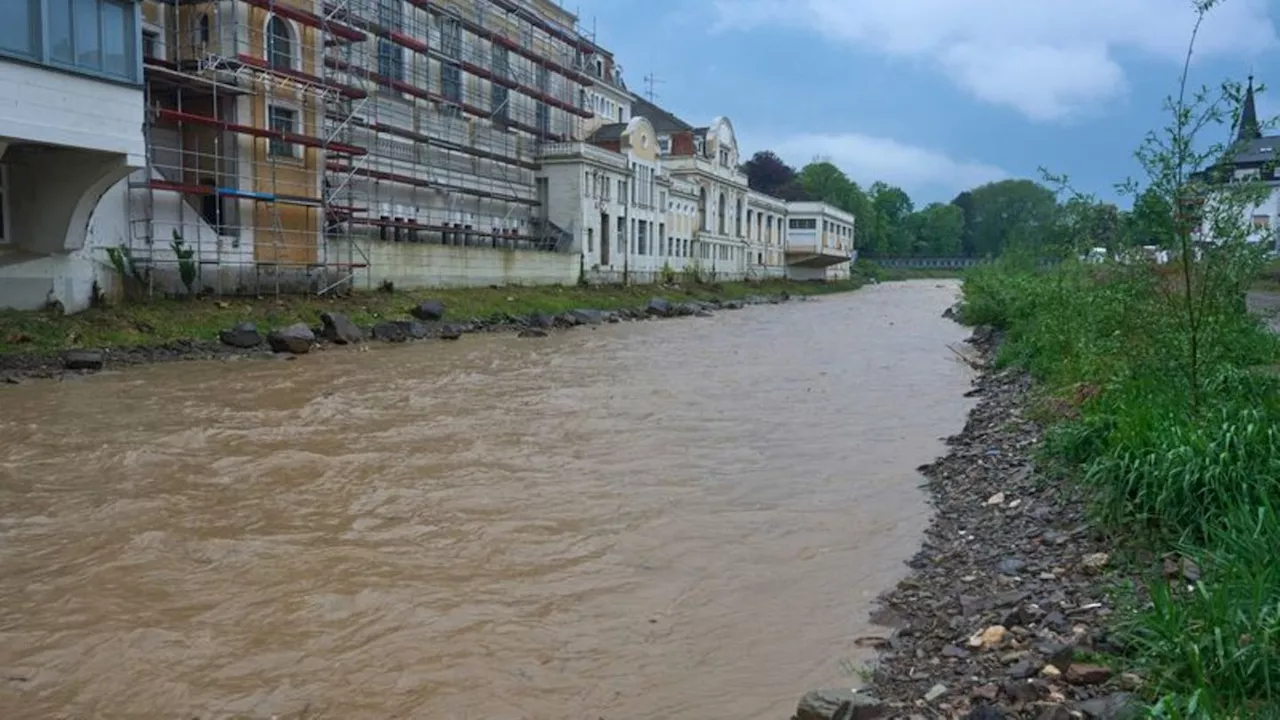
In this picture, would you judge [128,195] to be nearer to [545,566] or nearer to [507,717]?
[545,566]

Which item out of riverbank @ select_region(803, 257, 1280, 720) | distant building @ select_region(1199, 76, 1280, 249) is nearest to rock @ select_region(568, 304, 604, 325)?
riverbank @ select_region(803, 257, 1280, 720)

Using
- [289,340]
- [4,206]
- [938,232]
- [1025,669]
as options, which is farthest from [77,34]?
[938,232]

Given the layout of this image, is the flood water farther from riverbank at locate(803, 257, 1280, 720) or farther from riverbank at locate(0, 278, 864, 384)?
riverbank at locate(0, 278, 864, 384)

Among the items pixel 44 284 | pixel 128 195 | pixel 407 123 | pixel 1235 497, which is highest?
pixel 407 123

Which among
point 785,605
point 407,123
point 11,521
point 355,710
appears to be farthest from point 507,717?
point 407,123

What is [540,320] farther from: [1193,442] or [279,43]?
[1193,442]

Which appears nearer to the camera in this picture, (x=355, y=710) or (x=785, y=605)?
(x=355, y=710)

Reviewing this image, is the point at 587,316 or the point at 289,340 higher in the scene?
the point at 587,316

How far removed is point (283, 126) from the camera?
31078 millimetres

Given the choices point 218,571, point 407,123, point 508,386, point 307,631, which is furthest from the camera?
point 407,123

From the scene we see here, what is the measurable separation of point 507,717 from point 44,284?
859 inches

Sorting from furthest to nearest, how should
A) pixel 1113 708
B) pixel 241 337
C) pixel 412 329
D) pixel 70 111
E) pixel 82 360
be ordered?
pixel 412 329, pixel 241 337, pixel 70 111, pixel 82 360, pixel 1113 708

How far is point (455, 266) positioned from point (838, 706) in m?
34.8

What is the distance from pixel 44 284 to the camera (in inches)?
878
